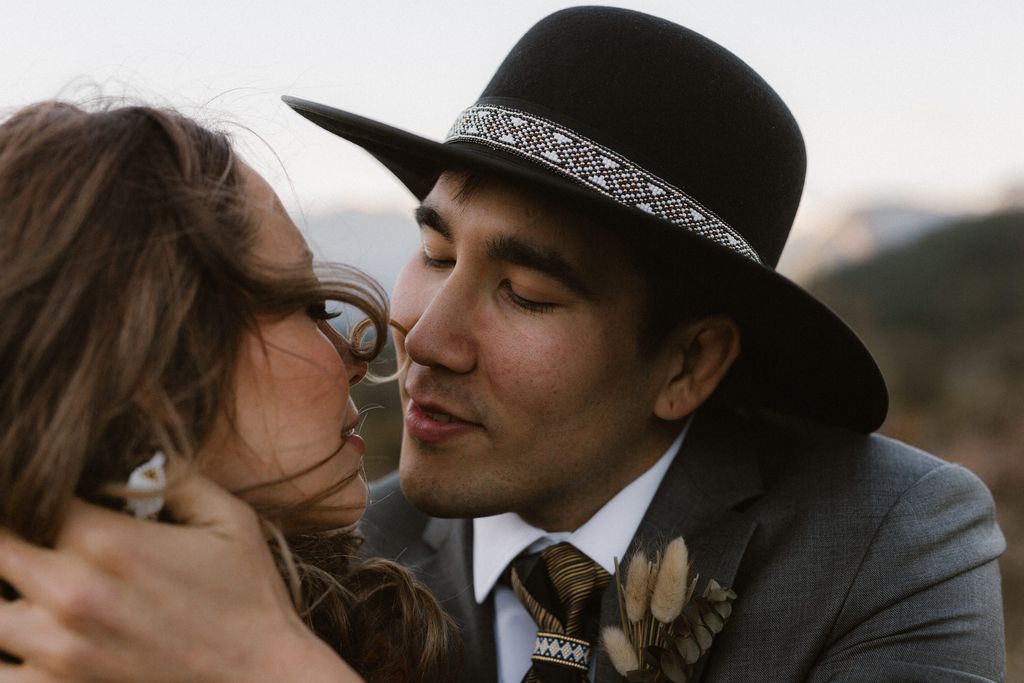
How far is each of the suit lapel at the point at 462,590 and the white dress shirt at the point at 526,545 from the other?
0.03m

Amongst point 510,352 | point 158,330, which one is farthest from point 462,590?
point 158,330

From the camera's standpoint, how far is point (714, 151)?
7.41ft

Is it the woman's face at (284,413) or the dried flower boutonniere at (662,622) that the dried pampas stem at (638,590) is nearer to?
the dried flower boutonniere at (662,622)

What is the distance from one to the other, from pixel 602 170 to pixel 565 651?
1.14 m

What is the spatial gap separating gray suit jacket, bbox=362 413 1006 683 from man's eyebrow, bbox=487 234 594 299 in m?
0.71

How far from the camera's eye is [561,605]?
2.35 meters

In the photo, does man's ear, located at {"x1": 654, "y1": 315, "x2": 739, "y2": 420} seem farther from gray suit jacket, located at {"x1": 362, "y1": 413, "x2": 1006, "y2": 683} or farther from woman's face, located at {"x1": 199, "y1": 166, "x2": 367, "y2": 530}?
woman's face, located at {"x1": 199, "y1": 166, "x2": 367, "y2": 530}

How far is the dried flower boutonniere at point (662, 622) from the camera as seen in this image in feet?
6.63

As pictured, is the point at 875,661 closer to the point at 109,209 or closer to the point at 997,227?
the point at 109,209

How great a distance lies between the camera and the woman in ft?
4.61

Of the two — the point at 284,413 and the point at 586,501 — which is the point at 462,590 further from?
the point at 284,413

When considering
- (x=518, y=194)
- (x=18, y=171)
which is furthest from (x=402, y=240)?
(x=18, y=171)

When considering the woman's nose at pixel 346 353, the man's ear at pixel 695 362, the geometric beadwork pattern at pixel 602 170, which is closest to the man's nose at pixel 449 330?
the woman's nose at pixel 346 353

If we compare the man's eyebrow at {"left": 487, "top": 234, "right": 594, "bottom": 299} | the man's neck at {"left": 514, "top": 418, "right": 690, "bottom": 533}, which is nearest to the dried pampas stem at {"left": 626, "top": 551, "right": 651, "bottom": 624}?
the man's neck at {"left": 514, "top": 418, "right": 690, "bottom": 533}
